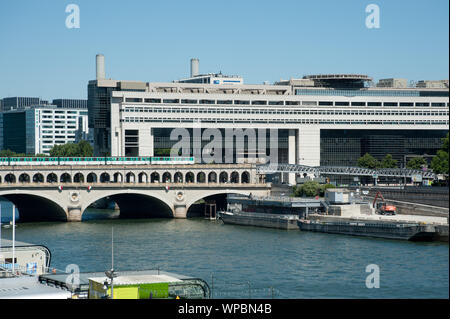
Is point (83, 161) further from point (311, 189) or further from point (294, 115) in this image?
point (294, 115)

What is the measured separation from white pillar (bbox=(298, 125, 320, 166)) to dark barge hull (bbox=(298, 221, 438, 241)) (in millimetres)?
40089

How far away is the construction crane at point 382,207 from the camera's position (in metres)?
78.8

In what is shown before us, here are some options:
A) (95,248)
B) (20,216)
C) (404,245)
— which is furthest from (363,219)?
(20,216)

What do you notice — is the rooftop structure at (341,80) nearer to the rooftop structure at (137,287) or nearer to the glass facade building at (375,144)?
the glass facade building at (375,144)

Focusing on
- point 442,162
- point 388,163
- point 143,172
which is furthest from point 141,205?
point 388,163

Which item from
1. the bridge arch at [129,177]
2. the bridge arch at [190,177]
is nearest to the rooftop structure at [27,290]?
the bridge arch at [129,177]

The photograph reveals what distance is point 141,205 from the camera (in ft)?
319

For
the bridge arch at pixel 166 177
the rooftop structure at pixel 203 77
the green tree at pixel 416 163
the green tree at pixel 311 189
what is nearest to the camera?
the green tree at pixel 311 189

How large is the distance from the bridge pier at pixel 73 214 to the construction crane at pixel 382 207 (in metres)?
30.0

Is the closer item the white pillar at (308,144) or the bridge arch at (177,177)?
the bridge arch at (177,177)

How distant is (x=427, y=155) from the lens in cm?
12144

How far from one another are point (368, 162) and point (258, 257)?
5946 centimetres

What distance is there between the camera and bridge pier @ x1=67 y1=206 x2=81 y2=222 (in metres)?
86.5
